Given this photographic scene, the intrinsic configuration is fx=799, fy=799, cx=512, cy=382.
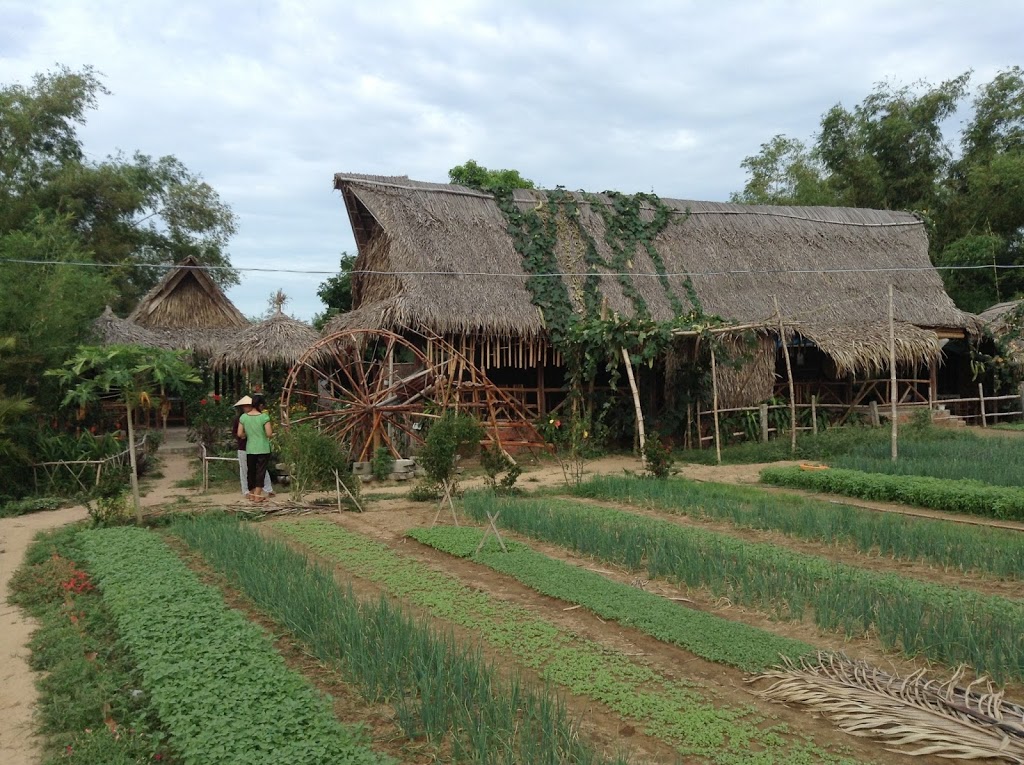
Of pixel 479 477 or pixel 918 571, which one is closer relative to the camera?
pixel 918 571

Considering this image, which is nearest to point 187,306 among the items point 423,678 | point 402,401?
point 402,401

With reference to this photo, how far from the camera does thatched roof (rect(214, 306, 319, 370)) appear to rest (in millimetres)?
16984

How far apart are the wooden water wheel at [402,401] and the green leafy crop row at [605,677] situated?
6.61 metres

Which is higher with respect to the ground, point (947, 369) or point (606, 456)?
point (947, 369)

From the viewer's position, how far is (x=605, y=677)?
453 cm

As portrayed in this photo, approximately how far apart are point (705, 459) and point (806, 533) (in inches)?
262

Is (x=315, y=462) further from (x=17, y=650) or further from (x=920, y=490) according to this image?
(x=920, y=490)

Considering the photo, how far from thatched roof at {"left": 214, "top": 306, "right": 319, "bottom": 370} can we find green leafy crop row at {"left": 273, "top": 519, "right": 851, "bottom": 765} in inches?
419

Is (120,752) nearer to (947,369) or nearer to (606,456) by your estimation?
(606,456)

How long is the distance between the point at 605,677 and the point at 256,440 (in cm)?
779

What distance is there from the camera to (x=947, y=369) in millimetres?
22266

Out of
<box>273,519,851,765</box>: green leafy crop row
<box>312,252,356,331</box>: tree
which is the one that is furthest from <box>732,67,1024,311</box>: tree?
<box>273,519,851,765</box>: green leafy crop row

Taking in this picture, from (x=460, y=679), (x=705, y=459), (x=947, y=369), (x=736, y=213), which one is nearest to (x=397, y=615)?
(x=460, y=679)

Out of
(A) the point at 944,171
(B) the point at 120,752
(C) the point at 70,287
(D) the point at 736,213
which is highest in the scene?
(A) the point at 944,171
